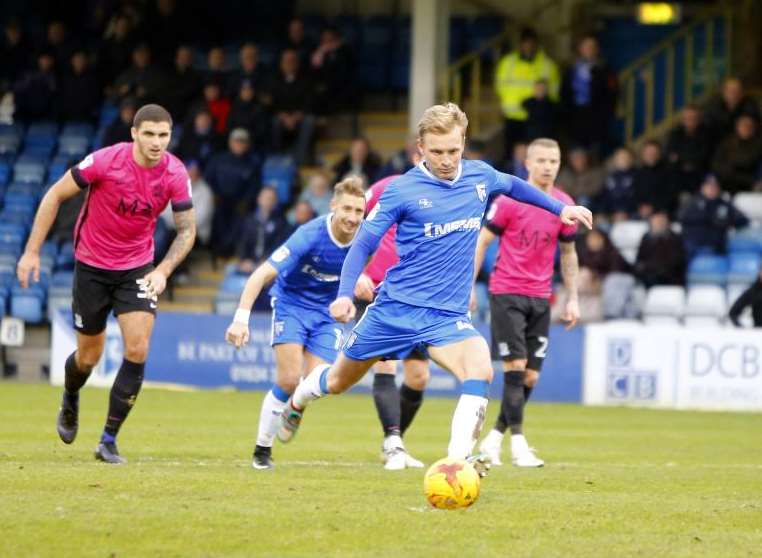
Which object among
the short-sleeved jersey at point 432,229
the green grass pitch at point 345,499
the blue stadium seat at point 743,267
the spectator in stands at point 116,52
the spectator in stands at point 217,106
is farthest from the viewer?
the spectator in stands at point 116,52

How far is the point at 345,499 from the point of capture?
9.16 meters

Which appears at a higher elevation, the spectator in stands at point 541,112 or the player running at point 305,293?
the spectator in stands at point 541,112

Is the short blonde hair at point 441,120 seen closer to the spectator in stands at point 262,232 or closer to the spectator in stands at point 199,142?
the spectator in stands at point 262,232

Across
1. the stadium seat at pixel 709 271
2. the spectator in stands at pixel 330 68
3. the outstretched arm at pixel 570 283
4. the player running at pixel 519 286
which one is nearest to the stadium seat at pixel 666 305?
the stadium seat at pixel 709 271

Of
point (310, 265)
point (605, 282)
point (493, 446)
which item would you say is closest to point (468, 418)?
point (310, 265)

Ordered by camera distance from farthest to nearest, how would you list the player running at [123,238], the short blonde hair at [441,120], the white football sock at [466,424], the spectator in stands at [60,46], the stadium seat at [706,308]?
the spectator in stands at [60,46] < the stadium seat at [706,308] < the player running at [123,238] < the short blonde hair at [441,120] < the white football sock at [466,424]

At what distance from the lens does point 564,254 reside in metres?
12.3

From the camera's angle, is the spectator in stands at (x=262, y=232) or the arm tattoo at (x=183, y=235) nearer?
the arm tattoo at (x=183, y=235)

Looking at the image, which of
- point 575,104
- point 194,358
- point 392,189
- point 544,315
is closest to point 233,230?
point 194,358

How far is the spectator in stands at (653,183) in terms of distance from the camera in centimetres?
2295

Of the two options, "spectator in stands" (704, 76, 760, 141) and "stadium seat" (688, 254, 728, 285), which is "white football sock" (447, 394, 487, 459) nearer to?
"stadium seat" (688, 254, 728, 285)

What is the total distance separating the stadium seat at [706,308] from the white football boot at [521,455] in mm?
9865

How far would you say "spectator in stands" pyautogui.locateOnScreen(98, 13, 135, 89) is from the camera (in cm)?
2725

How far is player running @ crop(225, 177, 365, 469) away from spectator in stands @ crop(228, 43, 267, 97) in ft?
48.5
